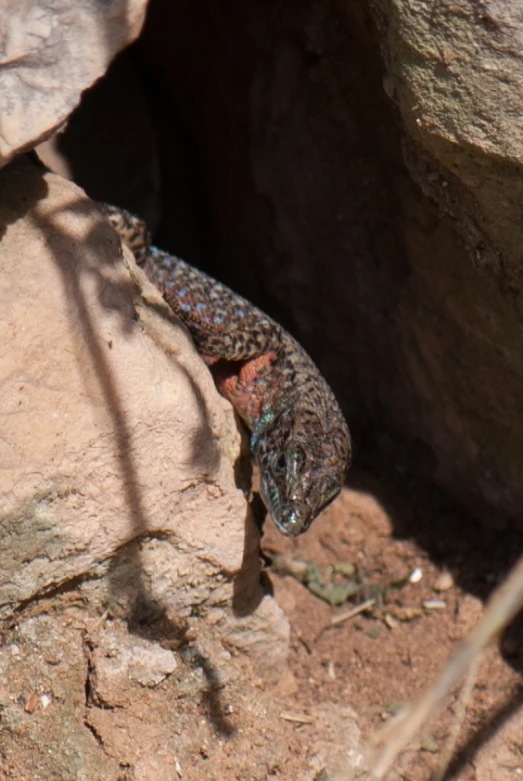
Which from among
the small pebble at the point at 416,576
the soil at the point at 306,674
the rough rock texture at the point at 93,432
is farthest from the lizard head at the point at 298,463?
the small pebble at the point at 416,576

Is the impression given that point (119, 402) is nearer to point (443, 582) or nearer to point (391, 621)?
point (391, 621)

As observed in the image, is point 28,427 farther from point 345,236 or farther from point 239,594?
point 345,236

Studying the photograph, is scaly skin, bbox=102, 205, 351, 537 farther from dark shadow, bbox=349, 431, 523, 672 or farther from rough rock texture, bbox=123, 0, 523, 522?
dark shadow, bbox=349, 431, 523, 672

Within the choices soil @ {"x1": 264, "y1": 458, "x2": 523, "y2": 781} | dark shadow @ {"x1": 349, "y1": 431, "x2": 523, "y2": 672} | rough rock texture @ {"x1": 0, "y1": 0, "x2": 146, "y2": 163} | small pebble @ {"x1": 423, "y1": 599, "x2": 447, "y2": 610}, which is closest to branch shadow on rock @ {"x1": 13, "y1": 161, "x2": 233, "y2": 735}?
rough rock texture @ {"x1": 0, "y1": 0, "x2": 146, "y2": 163}

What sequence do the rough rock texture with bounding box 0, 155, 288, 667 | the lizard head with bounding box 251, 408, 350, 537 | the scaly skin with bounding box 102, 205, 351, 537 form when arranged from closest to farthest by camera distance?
the rough rock texture with bounding box 0, 155, 288, 667, the lizard head with bounding box 251, 408, 350, 537, the scaly skin with bounding box 102, 205, 351, 537

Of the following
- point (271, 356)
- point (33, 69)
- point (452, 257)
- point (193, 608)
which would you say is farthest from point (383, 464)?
point (33, 69)

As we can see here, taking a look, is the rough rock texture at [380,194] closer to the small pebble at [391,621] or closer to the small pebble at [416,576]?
the small pebble at [416,576]
